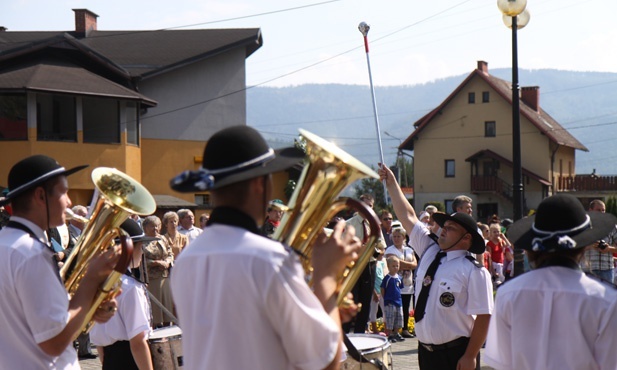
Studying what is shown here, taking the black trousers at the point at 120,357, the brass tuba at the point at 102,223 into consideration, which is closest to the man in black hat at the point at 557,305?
the brass tuba at the point at 102,223

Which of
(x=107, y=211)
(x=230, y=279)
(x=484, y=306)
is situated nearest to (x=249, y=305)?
(x=230, y=279)

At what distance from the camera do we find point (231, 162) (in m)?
3.08

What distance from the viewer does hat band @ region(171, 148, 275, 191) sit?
3.02 metres

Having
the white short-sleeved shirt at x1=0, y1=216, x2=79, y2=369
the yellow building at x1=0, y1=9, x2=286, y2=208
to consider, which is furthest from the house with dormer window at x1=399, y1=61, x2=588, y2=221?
the white short-sleeved shirt at x1=0, y1=216, x2=79, y2=369

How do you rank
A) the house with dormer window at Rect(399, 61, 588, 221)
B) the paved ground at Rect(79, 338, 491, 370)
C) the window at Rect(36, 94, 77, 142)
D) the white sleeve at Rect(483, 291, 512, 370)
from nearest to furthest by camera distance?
the white sleeve at Rect(483, 291, 512, 370) < the paved ground at Rect(79, 338, 491, 370) < the window at Rect(36, 94, 77, 142) < the house with dormer window at Rect(399, 61, 588, 221)

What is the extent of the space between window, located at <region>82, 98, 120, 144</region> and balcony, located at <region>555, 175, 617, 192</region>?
38.0m

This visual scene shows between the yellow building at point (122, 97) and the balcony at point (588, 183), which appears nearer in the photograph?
the yellow building at point (122, 97)

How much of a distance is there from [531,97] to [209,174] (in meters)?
61.0

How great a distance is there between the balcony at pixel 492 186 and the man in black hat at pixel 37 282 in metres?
55.6

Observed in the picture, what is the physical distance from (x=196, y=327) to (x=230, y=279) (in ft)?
0.89

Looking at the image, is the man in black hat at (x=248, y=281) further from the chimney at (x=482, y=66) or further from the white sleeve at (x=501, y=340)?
the chimney at (x=482, y=66)

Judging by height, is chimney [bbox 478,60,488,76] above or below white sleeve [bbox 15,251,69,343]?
above

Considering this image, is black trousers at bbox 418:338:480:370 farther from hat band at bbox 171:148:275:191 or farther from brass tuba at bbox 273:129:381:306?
hat band at bbox 171:148:275:191

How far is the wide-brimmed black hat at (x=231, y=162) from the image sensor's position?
9.98ft
